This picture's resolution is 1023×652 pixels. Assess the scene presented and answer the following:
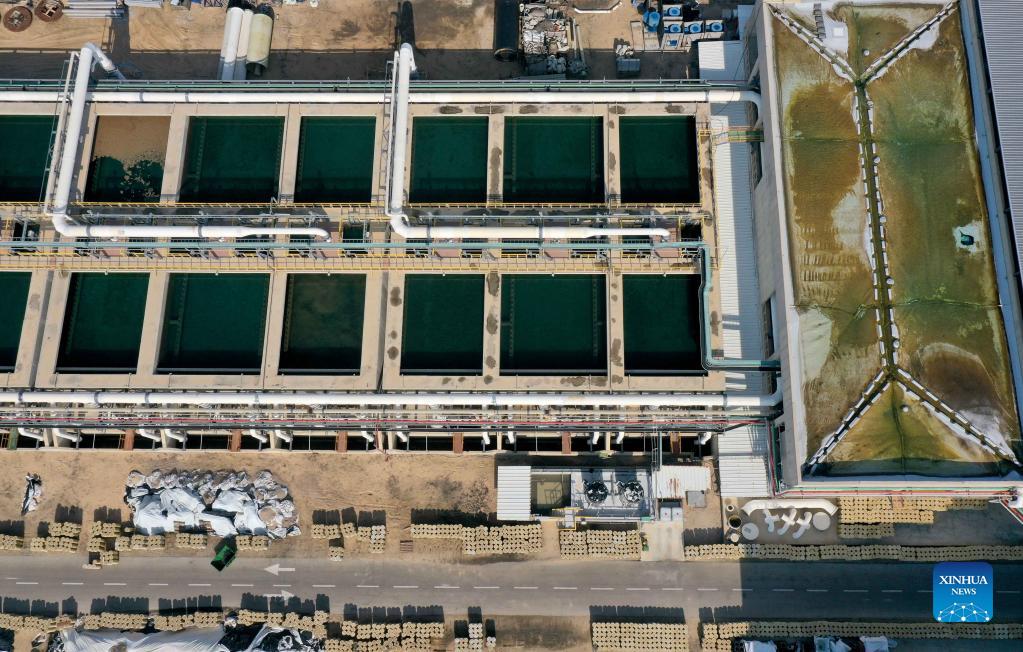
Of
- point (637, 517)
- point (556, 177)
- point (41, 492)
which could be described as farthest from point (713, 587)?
point (41, 492)

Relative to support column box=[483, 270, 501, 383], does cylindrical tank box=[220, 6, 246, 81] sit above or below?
above

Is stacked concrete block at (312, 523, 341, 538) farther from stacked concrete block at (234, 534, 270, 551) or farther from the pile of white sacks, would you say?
stacked concrete block at (234, 534, 270, 551)

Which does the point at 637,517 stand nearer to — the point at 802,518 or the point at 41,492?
the point at 802,518

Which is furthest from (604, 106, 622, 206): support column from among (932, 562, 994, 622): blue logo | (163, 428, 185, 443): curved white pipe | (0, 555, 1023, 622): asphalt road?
(163, 428, 185, 443): curved white pipe

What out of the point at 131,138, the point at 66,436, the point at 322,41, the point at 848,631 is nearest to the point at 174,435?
the point at 66,436

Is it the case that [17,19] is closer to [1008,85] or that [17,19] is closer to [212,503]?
[212,503]

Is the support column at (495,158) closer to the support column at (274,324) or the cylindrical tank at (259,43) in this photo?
the support column at (274,324)
